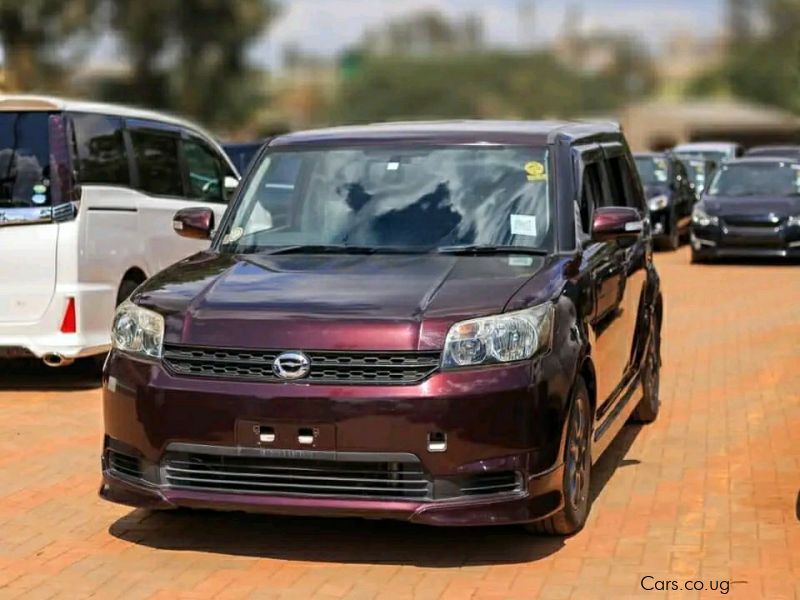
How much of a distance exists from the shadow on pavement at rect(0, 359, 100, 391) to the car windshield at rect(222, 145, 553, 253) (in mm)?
3869

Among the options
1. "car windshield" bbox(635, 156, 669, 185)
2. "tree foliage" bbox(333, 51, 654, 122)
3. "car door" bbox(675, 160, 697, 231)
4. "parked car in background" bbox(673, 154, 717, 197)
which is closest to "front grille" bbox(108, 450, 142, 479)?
"car windshield" bbox(635, 156, 669, 185)

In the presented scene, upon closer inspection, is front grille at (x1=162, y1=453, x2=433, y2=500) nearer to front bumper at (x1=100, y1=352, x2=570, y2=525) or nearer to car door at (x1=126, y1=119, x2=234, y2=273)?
front bumper at (x1=100, y1=352, x2=570, y2=525)

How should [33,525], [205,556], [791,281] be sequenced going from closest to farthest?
[205,556] → [33,525] → [791,281]

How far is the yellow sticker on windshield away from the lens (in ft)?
24.4

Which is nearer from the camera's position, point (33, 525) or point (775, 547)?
point (775, 547)

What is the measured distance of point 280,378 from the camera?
6.13 m

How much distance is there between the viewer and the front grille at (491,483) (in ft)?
20.1

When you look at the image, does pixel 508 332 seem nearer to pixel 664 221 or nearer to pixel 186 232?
pixel 186 232

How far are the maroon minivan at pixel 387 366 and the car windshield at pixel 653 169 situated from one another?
1918 centimetres

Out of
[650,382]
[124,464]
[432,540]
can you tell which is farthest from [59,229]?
[432,540]

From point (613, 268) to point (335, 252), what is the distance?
5.04 ft

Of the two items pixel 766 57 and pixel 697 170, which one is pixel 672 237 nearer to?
pixel 697 170

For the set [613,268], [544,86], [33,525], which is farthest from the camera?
[544,86]

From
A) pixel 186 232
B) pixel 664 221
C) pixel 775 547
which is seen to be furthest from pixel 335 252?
pixel 664 221
